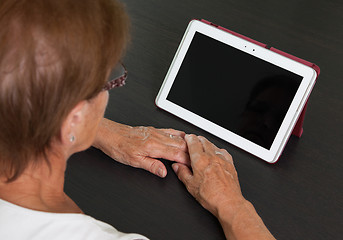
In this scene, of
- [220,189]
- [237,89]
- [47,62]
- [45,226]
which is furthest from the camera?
[237,89]

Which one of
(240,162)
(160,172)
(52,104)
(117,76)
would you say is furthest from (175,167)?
(52,104)

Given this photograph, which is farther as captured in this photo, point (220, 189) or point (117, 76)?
point (220, 189)

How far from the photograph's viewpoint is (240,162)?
3.79 feet

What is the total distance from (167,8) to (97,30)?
0.89m

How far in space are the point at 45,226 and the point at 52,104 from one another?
217 mm

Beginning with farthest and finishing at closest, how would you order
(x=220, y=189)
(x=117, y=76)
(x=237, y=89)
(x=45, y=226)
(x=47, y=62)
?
(x=237, y=89)
(x=220, y=189)
(x=117, y=76)
(x=45, y=226)
(x=47, y=62)

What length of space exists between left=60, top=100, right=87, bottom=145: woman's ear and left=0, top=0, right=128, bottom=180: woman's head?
14mm

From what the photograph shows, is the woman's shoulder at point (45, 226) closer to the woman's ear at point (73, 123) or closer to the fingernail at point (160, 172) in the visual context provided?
the woman's ear at point (73, 123)

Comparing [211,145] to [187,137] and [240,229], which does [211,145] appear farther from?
[240,229]

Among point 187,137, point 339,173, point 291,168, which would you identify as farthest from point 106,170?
point 339,173

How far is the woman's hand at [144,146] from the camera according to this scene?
44.6 inches

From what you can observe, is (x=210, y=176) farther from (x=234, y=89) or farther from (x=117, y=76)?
(x=117, y=76)

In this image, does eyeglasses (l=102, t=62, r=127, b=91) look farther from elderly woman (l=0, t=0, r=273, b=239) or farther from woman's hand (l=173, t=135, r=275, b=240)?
woman's hand (l=173, t=135, r=275, b=240)

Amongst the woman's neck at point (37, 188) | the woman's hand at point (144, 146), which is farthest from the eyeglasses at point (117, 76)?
the woman's hand at point (144, 146)
